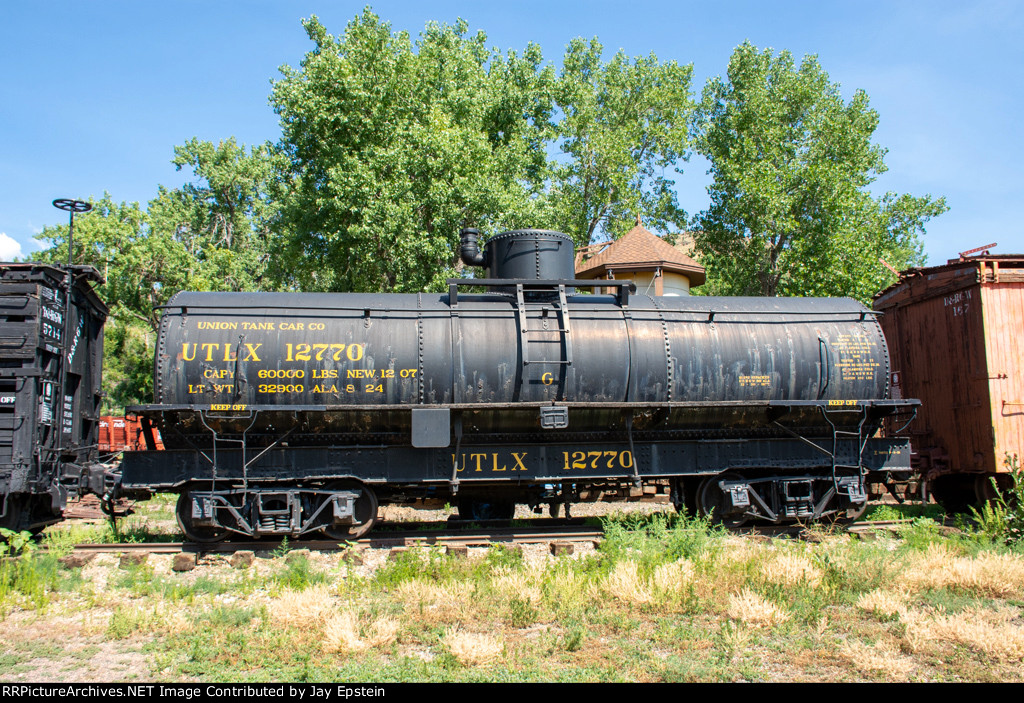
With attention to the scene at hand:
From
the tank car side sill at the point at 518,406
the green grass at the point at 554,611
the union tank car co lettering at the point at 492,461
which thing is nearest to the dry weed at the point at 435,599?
the green grass at the point at 554,611

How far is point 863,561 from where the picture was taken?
7988 mm

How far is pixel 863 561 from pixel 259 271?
3926cm

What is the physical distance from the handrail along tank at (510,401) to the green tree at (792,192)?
21480 millimetres

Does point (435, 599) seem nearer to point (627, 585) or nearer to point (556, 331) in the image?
point (627, 585)

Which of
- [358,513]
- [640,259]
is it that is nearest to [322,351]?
[358,513]

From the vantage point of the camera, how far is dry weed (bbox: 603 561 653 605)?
7.16 meters

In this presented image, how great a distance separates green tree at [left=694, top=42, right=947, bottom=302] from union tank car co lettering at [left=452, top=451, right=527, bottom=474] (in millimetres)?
24412

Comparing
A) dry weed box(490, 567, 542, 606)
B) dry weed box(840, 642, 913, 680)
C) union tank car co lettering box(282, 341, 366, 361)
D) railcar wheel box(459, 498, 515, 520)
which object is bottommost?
dry weed box(840, 642, 913, 680)

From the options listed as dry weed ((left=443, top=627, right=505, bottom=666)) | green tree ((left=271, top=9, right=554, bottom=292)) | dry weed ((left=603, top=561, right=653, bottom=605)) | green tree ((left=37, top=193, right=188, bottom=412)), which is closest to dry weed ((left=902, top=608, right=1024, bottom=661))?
dry weed ((left=603, top=561, right=653, bottom=605))

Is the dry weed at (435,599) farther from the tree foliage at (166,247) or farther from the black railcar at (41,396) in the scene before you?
the tree foliage at (166,247)

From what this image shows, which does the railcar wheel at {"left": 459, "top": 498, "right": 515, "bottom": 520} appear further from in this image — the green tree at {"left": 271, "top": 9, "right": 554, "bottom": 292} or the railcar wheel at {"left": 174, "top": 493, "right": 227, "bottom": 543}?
the green tree at {"left": 271, "top": 9, "right": 554, "bottom": 292}

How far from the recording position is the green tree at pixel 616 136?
38.2m

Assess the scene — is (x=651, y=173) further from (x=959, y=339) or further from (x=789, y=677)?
(x=789, y=677)

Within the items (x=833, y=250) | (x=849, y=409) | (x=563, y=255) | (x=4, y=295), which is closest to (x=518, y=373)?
(x=563, y=255)
